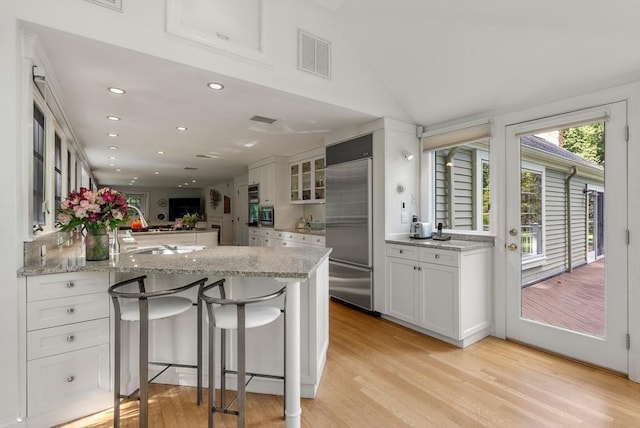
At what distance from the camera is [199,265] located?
6.15ft

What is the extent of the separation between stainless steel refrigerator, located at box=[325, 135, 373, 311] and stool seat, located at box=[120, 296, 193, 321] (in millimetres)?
2332

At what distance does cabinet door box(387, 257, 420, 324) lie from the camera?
10.7 feet

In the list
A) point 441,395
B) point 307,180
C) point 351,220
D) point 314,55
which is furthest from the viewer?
point 307,180

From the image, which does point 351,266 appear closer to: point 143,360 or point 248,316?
point 248,316

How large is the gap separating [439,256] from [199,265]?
221 cm

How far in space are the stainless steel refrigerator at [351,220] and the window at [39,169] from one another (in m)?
2.96

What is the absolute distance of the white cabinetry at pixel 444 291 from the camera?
2910 mm

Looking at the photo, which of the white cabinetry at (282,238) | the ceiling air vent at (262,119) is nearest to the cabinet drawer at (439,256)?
the white cabinetry at (282,238)

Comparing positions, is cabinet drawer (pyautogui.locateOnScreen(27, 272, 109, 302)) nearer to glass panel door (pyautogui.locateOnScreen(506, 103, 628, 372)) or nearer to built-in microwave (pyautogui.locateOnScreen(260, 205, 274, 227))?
glass panel door (pyautogui.locateOnScreen(506, 103, 628, 372))

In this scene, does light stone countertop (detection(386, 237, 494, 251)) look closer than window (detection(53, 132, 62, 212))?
Yes

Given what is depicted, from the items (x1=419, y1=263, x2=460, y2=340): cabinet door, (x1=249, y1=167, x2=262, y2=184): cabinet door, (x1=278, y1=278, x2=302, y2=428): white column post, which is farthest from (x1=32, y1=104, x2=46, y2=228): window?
(x1=249, y1=167, x2=262, y2=184): cabinet door

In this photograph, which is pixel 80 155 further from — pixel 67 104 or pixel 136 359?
pixel 136 359

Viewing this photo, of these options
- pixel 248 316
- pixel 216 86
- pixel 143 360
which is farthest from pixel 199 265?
pixel 216 86

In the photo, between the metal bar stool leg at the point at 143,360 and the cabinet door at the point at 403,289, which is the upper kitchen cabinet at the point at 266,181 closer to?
the cabinet door at the point at 403,289
